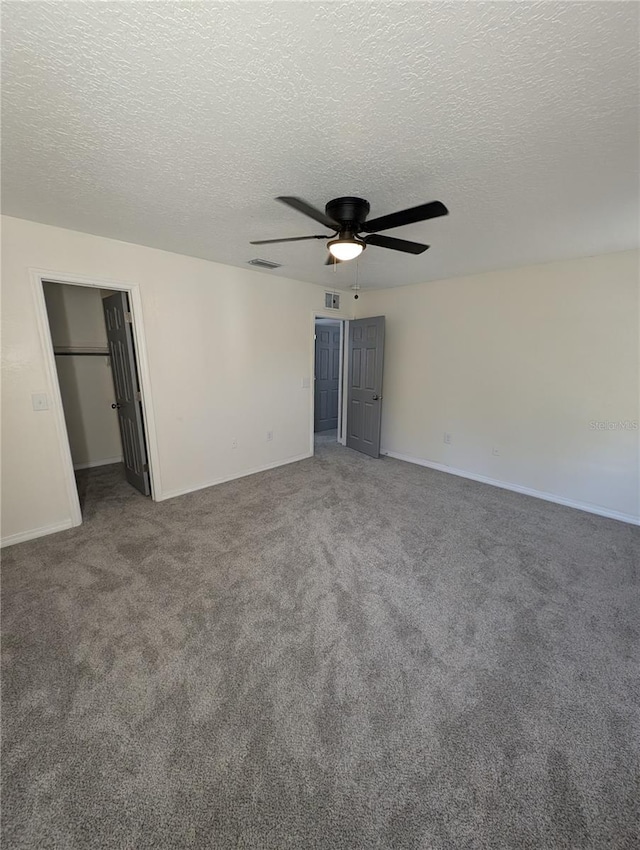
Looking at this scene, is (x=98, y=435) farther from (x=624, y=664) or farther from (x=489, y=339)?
(x=624, y=664)

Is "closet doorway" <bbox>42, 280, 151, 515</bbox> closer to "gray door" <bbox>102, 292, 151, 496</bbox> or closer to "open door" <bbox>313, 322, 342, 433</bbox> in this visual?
"gray door" <bbox>102, 292, 151, 496</bbox>

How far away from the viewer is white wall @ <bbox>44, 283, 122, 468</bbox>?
4102 mm

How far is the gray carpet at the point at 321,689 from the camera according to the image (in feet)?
3.77

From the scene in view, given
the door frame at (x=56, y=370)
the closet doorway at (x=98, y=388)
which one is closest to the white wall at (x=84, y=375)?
the closet doorway at (x=98, y=388)

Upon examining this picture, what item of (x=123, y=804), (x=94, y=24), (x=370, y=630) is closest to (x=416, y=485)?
(x=370, y=630)

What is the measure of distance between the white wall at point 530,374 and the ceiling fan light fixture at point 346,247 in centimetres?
252

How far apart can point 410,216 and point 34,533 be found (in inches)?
143

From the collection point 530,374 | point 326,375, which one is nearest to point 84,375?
point 326,375

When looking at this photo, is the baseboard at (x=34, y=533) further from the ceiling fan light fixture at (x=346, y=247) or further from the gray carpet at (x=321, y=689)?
the ceiling fan light fixture at (x=346, y=247)

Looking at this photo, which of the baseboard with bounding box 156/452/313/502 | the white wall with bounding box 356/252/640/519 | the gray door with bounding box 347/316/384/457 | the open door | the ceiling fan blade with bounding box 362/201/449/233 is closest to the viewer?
the ceiling fan blade with bounding box 362/201/449/233

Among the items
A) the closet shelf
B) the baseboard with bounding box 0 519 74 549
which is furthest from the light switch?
the closet shelf

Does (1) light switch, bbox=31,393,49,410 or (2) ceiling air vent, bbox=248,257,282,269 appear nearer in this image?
(1) light switch, bbox=31,393,49,410

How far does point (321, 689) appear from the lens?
5.21 feet

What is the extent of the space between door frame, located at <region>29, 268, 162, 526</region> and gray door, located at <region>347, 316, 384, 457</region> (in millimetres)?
2911
